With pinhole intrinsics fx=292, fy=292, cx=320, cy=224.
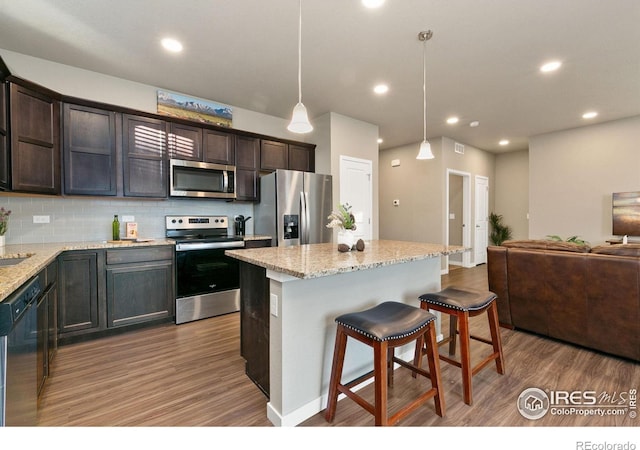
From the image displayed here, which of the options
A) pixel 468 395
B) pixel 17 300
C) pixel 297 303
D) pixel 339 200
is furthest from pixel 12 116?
pixel 468 395

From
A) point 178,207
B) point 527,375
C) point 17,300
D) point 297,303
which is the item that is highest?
point 178,207

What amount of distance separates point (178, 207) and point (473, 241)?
19.8ft

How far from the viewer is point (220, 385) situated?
6.84 ft

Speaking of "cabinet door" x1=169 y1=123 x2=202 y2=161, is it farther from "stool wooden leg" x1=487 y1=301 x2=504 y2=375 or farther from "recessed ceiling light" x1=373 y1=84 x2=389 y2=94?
"stool wooden leg" x1=487 y1=301 x2=504 y2=375

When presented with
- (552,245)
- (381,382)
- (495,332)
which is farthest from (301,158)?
(381,382)

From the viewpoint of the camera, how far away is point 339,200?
4.49m

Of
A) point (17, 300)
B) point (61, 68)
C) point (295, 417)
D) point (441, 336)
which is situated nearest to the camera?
point (17, 300)

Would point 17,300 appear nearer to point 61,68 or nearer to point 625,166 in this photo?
point 61,68

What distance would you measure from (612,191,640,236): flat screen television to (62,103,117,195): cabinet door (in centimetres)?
704

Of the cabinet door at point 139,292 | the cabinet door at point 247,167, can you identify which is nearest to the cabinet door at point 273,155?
the cabinet door at point 247,167

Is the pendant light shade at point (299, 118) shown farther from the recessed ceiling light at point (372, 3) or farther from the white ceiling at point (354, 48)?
the recessed ceiling light at point (372, 3)

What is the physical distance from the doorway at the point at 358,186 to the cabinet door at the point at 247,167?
1289 mm

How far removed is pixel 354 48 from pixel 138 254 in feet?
9.62

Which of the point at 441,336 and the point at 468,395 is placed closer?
the point at 468,395
